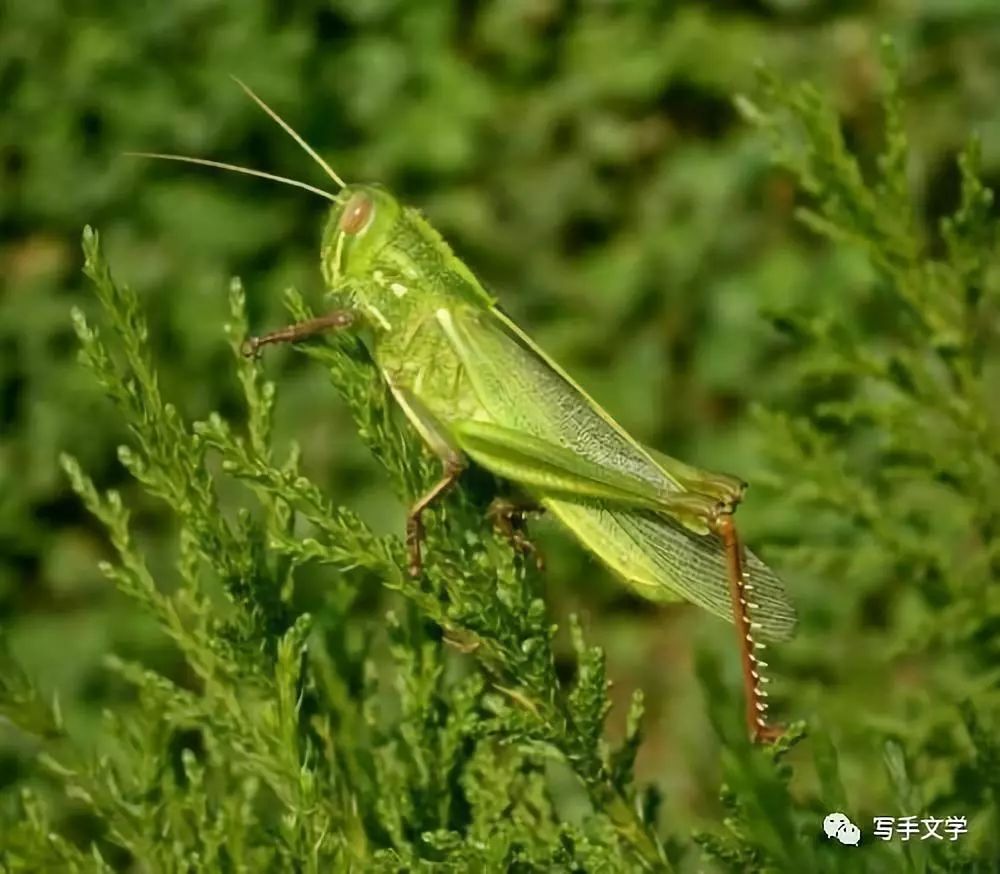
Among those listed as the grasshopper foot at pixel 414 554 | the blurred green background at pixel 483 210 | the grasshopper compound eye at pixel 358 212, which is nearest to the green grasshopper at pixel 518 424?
the grasshopper compound eye at pixel 358 212

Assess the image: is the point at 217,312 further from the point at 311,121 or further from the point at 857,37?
the point at 857,37

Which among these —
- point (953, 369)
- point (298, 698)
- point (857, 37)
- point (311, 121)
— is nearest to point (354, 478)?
point (311, 121)

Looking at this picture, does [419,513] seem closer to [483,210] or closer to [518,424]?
[518,424]

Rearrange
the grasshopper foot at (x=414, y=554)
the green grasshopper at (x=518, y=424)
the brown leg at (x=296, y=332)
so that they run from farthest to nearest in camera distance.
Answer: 1. the green grasshopper at (x=518, y=424)
2. the brown leg at (x=296, y=332)
3. the grasshopper foot at (x=414, y=554)

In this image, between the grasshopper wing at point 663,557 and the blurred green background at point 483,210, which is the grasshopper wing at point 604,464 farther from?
the blurred green background at point 483,210

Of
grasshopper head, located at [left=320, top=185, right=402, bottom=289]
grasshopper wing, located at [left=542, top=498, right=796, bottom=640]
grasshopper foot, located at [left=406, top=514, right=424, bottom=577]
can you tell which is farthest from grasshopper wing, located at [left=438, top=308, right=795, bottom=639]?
grasshopper foot, located at [left=406, top=514, right=424, bottom=577]
